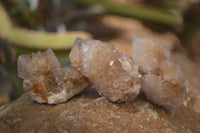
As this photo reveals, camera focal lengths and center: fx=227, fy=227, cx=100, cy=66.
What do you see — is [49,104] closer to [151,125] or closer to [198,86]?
[151,125]

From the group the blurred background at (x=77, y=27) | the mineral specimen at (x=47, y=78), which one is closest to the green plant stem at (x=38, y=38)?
the blurred background at (x=77, y=27)

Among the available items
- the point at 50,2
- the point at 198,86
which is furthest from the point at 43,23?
the point at 198,86

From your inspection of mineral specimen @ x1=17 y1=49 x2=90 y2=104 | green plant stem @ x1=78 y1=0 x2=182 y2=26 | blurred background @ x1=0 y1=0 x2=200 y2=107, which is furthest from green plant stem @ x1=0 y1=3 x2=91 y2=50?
green plant stem @ x1=78 y1=0 x2=182 y2=26

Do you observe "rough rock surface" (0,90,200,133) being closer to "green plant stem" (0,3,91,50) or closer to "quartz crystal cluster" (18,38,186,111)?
"quartz crystal cluster" (18,38,186,111)

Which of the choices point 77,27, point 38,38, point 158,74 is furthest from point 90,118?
point 77,27

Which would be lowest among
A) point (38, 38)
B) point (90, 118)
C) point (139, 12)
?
point (90, 118)

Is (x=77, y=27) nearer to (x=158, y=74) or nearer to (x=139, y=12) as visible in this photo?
(x=158, y=74)
